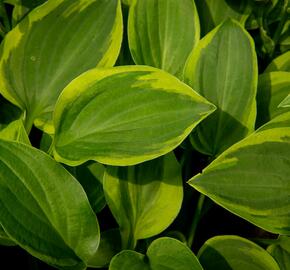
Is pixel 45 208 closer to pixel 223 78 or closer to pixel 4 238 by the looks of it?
pixel 4 238

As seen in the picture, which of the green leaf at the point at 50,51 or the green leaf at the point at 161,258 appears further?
the green leaf at the point at 50,51

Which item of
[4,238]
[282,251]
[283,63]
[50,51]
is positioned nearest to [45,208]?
[4,238]

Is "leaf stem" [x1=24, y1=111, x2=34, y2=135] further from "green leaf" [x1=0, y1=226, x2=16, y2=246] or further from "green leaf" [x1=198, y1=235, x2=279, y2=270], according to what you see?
"green leaf" [x1=198, y1=235, x2=279, y2=270]

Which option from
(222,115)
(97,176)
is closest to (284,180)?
(222,115)

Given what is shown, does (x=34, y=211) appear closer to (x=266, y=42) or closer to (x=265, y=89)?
(x=265, y=89)

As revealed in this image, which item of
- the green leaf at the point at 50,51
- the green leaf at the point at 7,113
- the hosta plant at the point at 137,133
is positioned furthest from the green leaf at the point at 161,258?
the green leaf at the point at 7,113

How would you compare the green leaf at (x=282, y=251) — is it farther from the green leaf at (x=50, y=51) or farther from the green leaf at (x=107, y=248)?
the green leaf at (x=50, y=51)
